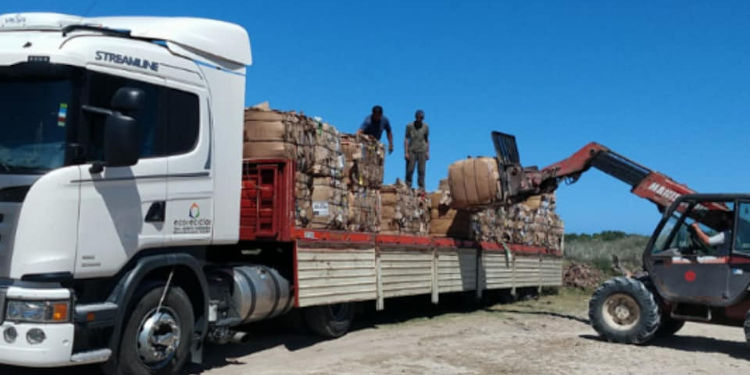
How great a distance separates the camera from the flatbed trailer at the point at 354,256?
9266 millimetres

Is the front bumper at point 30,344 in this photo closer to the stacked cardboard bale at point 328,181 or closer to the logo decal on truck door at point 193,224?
the logo decal on truck door at point 193,224

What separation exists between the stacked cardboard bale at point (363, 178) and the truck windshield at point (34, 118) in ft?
16.6

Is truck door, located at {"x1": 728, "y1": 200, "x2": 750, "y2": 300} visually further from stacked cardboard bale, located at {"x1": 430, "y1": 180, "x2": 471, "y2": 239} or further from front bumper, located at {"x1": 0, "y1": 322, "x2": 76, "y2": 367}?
front bumper, located at {"x1": 0, "y1": 322, "x2": 76, "y2": 367}

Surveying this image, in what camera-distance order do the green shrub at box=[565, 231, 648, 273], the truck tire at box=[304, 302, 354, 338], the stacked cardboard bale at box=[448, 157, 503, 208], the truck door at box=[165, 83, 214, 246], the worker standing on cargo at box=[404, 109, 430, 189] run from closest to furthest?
the truck door at box=[165, 83, 214, 246]
the truck tire at box=[304, 302, 354, 338]
the stacked cardboard bale at box=[448, 157, 503, 208]
the worker standing on cargo at box=[404, 109, 430, 189]
the green shrub at box=[565, 231, 648, 273]

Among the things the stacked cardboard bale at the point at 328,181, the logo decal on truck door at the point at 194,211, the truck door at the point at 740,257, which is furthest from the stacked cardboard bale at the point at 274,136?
the truck door at the point at 740,257

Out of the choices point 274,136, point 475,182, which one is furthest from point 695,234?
point 274,136

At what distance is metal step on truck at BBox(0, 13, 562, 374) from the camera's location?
595cm

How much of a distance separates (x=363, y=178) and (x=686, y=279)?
483 cm

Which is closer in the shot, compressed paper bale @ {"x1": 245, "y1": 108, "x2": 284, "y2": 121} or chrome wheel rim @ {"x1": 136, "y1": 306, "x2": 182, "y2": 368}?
chrome wheel rim @ {"x1": 136, "y1": 306, "x2": 182, "y2": 368}

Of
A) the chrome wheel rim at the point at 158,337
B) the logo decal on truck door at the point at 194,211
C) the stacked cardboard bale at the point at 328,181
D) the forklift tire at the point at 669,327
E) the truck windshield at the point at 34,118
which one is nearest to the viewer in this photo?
the truck windshield at the point at 34,118

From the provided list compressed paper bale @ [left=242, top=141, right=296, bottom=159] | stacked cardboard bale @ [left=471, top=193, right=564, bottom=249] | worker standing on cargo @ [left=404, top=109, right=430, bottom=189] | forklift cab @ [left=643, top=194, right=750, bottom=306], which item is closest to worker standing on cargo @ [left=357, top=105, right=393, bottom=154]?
worker standing on cargo @ [left=404, top=109, right=430, bottom=189]

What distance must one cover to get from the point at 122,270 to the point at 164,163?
3.41 ft

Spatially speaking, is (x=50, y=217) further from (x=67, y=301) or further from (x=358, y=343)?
(x=358, y=343)

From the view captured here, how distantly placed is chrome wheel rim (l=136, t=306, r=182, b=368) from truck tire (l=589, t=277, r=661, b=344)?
680 centimetres
